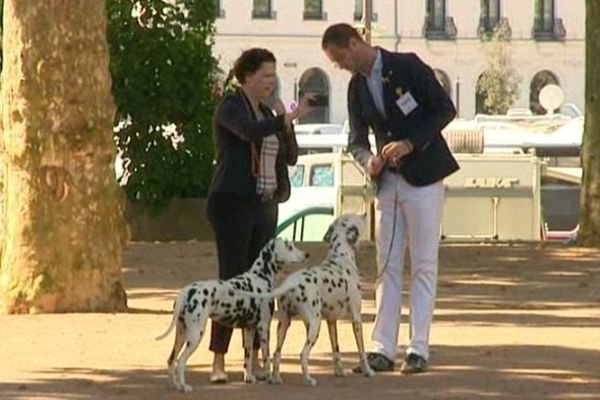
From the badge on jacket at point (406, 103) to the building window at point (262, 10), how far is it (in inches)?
2860

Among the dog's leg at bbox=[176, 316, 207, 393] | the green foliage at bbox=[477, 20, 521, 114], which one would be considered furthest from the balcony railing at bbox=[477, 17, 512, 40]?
the dog's leg at bbox=[176, 316, 207, 393]

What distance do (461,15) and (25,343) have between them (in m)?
73.1

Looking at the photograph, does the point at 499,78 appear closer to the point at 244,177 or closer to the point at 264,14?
the point at 264,14

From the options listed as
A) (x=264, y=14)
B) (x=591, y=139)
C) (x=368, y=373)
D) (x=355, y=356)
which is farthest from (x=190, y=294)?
(x=264, y=14)

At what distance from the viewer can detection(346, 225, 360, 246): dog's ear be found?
41.7 feet

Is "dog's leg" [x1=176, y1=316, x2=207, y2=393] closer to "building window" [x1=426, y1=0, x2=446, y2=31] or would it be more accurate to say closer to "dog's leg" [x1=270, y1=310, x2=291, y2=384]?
"dog's leg" [x1=270, y1=310, x2=291, y2=384]

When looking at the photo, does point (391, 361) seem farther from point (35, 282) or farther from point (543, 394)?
point (35, 282)

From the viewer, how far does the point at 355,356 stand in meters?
13.9

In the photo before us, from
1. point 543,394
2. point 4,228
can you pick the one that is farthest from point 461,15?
point 543,394

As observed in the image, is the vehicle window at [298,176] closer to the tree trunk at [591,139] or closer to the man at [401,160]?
the tree trunk at [591,139]

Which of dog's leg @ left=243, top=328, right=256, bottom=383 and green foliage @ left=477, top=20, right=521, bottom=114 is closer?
dog's leg @ left=243, top=328, right=256, bottom=383

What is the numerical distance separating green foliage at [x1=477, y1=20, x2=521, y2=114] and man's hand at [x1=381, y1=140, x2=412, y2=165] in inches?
2599

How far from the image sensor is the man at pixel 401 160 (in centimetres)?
1266

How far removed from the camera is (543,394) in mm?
12000
